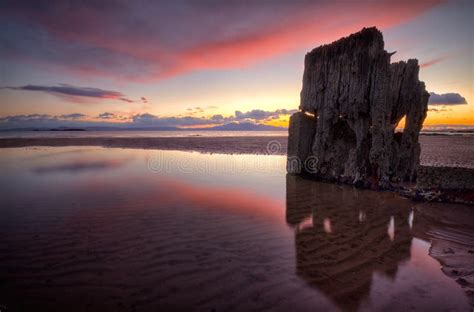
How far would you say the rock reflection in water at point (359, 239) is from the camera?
430cm

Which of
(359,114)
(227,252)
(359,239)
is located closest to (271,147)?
(359,114)

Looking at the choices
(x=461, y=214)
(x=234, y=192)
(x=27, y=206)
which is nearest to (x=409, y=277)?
(x=461, y=214)

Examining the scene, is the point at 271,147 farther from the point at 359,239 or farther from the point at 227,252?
the point at 227,252

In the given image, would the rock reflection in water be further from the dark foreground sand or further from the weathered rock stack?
Result: the dark foreground sand

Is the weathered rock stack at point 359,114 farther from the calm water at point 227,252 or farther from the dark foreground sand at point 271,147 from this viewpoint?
the dark foreground sand at point 271,147

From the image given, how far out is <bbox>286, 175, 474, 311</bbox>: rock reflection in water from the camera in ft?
14.1

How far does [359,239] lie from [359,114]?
7.59 metres

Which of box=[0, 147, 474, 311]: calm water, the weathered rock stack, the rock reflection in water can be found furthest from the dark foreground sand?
box=[0, 147, 474, 311]: calm water

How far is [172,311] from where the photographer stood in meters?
3.49

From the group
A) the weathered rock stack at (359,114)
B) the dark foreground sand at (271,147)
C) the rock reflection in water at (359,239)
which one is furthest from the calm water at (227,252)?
the dark foreground sand at (271,147)

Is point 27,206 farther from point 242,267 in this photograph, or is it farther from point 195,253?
point 242,267

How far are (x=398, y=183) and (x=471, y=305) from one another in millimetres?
8750

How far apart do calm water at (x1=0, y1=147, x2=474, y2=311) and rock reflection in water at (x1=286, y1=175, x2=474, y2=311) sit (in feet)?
0.09

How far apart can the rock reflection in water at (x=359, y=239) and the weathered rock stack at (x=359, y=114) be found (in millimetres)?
2452
